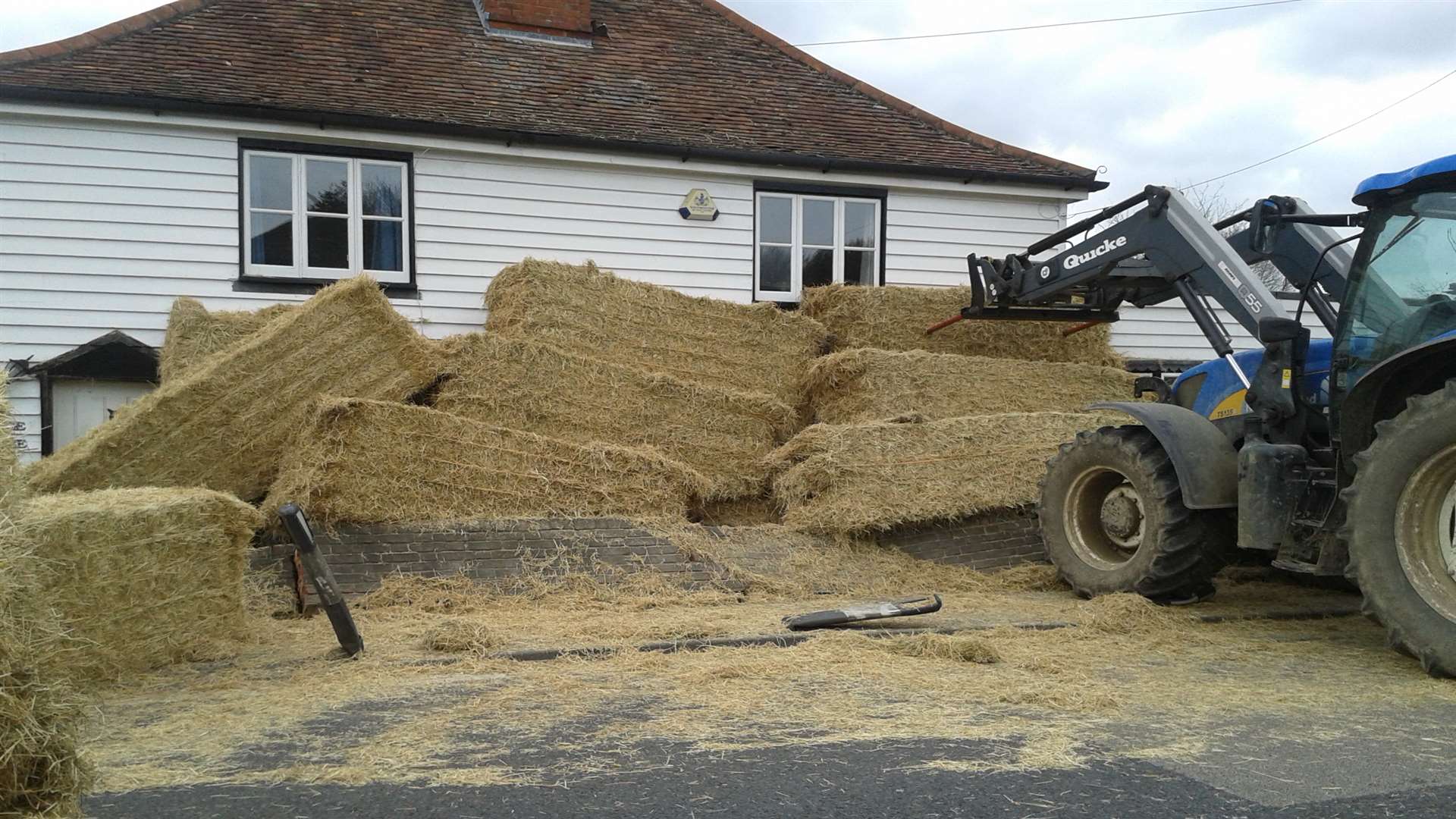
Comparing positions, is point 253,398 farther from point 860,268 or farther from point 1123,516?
point 860,268

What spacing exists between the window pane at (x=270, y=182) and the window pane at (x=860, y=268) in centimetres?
587

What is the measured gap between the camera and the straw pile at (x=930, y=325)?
37.3ft

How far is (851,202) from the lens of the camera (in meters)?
12.7

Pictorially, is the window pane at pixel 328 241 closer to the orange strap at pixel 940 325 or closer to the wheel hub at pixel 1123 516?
the orange strap at pixel 940 325

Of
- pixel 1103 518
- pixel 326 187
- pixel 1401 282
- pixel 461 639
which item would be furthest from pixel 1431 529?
pixel 326 187

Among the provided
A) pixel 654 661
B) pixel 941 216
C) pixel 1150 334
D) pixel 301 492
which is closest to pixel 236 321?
pixel 301 492

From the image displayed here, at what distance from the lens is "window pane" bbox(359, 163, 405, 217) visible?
36.7 ft

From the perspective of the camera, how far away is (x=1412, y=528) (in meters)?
5.45

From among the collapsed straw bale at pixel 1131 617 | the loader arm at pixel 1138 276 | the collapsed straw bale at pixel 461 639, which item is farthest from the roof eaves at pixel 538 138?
the collapsed straw bale at pixel 1131 617

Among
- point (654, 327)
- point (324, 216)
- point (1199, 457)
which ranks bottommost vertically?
point (1199, 457)

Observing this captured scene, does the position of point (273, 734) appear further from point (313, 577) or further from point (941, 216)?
point (941, 216)

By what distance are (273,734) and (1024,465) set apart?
6.50 metres

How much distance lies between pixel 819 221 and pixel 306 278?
5441 millimetres

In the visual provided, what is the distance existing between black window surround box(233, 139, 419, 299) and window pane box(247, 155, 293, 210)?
0.28 feet
